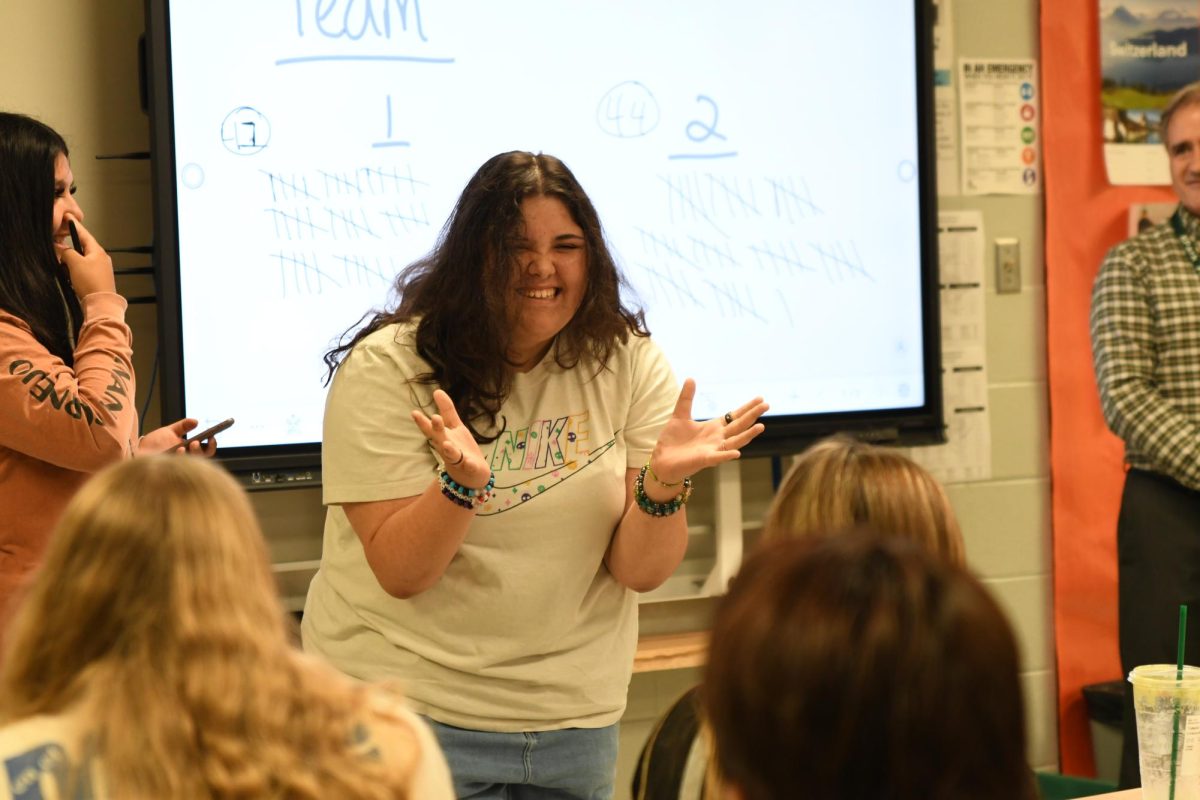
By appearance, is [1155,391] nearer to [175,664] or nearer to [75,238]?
[75,238]

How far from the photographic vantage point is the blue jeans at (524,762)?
1.79m

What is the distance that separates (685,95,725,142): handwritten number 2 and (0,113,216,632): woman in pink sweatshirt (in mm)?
1366

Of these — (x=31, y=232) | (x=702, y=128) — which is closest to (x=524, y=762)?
(x=31, y=232)

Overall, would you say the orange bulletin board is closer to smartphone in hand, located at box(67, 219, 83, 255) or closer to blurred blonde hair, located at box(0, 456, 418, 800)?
smartphone in hand, located at box(67, 219, 83, 255)

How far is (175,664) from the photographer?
39.1 inches

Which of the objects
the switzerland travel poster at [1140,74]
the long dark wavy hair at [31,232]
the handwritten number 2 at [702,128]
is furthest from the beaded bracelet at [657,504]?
the switzerland travel poster at [1140,74]

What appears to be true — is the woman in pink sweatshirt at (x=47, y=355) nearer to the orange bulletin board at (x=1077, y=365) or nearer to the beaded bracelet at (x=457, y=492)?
the beaded bracelet at (x=457, y=492)

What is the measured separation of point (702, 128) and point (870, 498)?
1.79m

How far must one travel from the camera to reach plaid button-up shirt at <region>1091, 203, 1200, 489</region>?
9.30 ft

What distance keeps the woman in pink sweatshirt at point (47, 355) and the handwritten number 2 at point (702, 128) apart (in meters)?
1.37

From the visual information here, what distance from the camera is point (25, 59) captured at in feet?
8.59

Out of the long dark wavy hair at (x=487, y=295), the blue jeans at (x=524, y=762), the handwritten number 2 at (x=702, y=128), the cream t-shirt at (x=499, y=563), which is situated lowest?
the blue jeans at (x=524, y=762)

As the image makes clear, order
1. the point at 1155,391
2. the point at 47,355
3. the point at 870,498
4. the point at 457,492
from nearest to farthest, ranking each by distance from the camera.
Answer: the point at 870,498 → the point at 457,492 → the point at 47,355 → the point at 1155,391

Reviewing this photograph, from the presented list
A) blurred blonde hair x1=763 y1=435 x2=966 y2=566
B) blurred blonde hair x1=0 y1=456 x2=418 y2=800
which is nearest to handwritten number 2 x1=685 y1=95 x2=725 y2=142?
blurred blonde hair x1=763 y1=435 x2=966 y2=566
